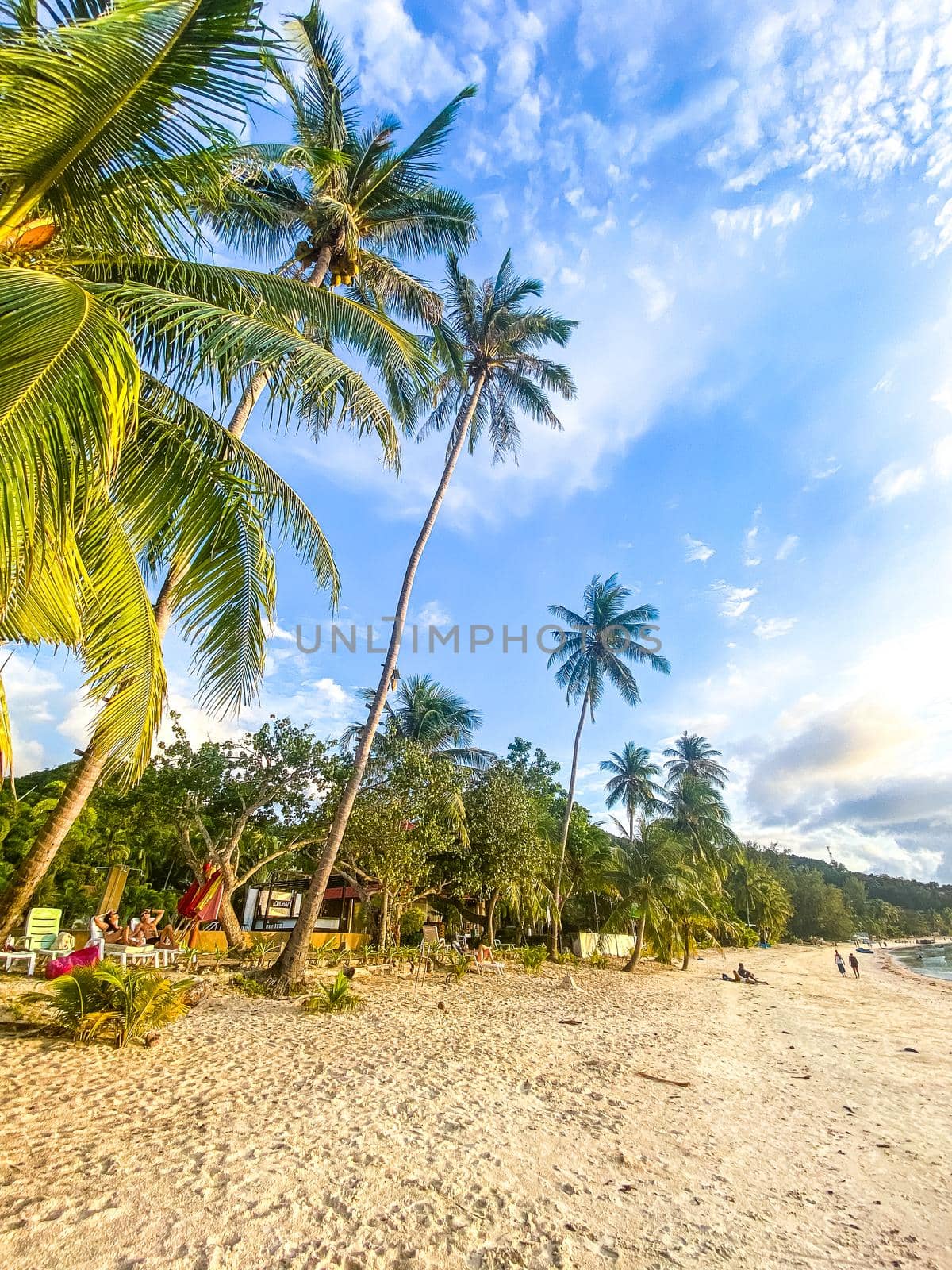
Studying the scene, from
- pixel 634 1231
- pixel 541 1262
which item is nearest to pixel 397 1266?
pixel 541 1262

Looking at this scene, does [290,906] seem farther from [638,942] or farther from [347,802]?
[347,802]

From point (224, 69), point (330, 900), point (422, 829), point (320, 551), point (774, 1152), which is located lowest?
point (774, 1152)

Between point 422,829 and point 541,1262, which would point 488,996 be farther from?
point 541,1262

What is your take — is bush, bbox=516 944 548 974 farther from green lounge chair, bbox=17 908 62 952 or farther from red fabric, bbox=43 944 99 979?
red fabric, bbox=43 944 99 979

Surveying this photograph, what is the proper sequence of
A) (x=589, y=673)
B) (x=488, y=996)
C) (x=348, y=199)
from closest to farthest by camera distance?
1. (x=348, y=199)
2. (x=488, y=996)
3. (x=589, y=673)

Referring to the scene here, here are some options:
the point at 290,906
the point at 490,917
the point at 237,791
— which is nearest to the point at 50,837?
the point at 237,791

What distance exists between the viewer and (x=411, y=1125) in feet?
14.9

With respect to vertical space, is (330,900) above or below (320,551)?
below

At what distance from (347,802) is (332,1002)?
10.4ft

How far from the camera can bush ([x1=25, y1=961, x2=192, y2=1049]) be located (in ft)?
18.4

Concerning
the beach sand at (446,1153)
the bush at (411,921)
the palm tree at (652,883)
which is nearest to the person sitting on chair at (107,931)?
the beach sand at (446,1153)

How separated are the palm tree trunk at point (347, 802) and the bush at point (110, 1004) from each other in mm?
3724

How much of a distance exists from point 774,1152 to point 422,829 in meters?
10.5

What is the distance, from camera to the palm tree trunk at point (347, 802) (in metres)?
9.69
